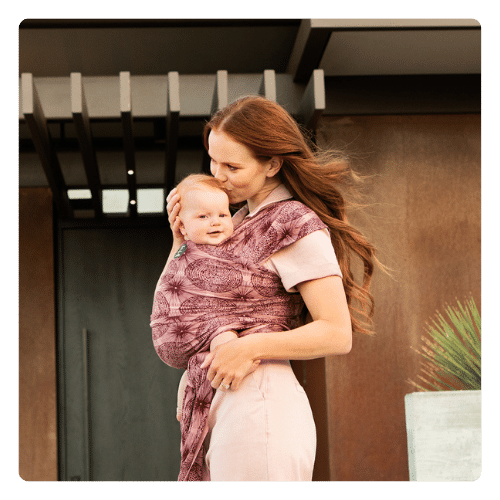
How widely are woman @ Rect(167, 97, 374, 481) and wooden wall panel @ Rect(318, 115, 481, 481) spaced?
6.66 feet

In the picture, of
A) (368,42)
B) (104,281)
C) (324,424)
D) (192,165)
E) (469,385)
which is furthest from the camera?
(104,281)

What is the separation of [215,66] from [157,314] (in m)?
2.80

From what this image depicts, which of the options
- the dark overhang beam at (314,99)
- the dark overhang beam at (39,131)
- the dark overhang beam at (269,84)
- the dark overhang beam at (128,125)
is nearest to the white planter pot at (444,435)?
the dark overhang beam at (314,99)

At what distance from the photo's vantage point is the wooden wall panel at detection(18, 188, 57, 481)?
177 inches

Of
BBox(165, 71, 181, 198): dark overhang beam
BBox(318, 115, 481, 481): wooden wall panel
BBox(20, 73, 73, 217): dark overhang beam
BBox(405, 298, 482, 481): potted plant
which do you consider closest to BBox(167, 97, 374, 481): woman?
BBox(405, 298, 482, 481): potted plant

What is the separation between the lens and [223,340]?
1.21m

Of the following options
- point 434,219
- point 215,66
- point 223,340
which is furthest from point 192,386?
point 215,66

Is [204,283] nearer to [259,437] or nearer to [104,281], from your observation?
[259,437]

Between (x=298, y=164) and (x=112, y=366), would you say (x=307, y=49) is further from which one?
(x=112, y=366)

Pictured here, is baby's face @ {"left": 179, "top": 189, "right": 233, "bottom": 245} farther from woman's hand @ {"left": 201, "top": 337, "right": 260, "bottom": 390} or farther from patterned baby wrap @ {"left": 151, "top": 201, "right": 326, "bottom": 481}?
woman's hand @ {"left": 201, "top": 337, "right": 260, "bottom": 390}

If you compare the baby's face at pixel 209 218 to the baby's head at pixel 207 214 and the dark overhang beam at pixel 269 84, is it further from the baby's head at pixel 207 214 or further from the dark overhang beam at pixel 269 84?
the dark overhang beam at pixel 269 84

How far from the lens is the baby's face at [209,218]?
125cm

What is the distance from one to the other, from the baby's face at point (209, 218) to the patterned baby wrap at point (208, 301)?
0.02m

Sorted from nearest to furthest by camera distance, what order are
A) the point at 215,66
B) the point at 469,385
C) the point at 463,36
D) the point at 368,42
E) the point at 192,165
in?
the point at 463,36 → the point at 469,385 → the point at 368,42 → the point at 215,66 → the point at 192,165
